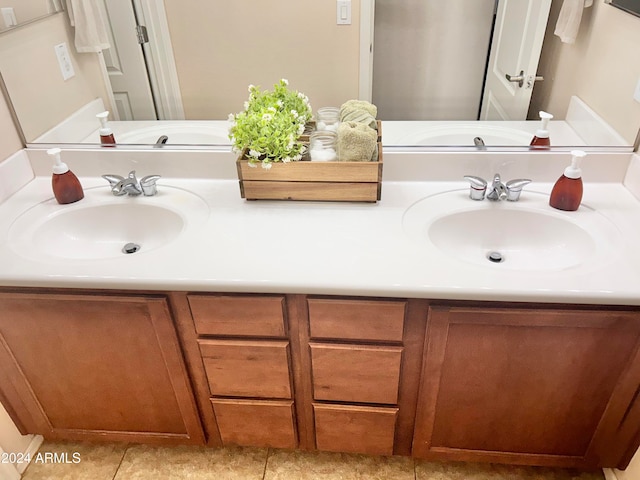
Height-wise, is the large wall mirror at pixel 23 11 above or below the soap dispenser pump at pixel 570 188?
above

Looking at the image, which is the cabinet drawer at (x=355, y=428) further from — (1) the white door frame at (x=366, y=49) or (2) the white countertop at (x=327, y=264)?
(1) the white door frame at (x=366, y=49)

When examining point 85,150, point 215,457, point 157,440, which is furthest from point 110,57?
point 215,457

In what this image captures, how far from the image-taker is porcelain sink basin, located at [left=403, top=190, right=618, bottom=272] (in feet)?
4.34

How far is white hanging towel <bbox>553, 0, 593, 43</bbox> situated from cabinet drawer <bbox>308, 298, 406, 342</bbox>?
98 cm

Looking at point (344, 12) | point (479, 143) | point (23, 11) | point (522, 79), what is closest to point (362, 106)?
point (344, 12)

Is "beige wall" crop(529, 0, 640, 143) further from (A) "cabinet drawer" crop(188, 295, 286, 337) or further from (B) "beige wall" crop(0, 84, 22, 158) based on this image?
(B) "beige wall" crop(0, 84, 22, 158)

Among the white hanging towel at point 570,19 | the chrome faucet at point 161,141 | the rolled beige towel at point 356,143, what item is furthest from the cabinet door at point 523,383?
the chrome faucet at point 161,141

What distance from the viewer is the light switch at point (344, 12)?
1.40 metres

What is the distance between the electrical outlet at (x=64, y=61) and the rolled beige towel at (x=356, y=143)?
3.06ft

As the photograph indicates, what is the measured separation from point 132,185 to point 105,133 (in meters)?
0.25

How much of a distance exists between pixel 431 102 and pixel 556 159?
1.40ft

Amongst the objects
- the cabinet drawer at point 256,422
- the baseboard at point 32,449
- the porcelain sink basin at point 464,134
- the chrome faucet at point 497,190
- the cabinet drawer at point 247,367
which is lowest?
the baseboard at point 32,449

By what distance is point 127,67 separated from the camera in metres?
1.55

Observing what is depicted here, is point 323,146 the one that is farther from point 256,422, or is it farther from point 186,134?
point 256,422
